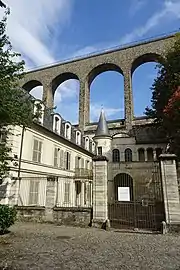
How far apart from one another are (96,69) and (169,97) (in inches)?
699

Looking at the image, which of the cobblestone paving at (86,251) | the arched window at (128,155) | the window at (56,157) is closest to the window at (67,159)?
the window at (56,157)

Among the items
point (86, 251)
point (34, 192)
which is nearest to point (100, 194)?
point (86, 251)

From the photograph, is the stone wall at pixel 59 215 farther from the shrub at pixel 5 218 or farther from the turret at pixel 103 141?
the turret at pixel 103 141

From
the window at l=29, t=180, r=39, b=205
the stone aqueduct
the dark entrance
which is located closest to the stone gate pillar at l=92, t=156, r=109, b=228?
the dark entrance

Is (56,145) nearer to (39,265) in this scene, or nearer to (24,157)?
(24,157)

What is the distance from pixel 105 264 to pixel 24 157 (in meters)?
9.12

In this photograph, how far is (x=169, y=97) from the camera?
61.8 feet

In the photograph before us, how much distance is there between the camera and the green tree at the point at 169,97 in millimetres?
15156

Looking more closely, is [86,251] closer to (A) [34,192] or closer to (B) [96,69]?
(A) [34,192]

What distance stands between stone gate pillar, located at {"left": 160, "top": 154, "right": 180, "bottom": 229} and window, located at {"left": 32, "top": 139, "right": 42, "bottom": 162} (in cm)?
791

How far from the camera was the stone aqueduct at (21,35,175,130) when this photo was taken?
99.0 ft

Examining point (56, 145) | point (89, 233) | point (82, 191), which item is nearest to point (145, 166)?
point (82, 191)

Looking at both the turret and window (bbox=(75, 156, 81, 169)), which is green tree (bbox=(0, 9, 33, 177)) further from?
the turret

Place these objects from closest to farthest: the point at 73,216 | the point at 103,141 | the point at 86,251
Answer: the point at 86,251, the point at 73,216, the point at 103,141
